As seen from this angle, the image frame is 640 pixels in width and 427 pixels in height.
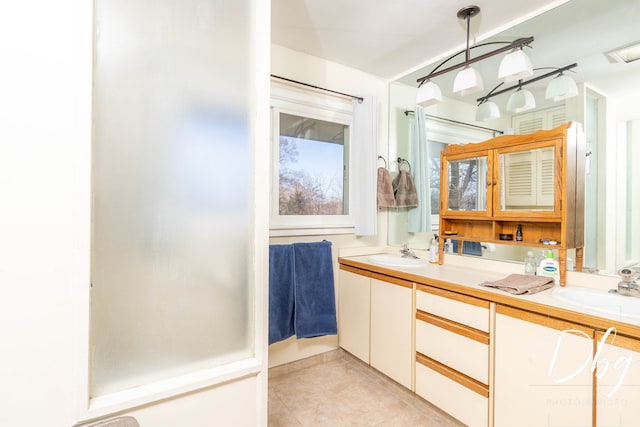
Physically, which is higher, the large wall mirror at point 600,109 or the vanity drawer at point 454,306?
the large wall mirror at point 600,109

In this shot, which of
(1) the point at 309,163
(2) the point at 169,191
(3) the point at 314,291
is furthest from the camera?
(1) the point at 309,163

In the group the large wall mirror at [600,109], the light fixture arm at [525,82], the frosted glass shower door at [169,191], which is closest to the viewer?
the frosted glass shower door at [169,191]

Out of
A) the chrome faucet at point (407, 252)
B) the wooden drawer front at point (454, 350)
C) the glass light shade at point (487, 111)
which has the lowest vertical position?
the wooden drawer front at point (454, 350)

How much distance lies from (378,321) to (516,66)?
6.02 feet

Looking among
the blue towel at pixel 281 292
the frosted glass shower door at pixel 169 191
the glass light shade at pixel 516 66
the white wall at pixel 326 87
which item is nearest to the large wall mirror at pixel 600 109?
the glass light shade at pixel 516 66

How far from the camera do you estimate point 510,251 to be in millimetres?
1912

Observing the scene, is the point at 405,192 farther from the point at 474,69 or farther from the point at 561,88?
the point at 561,88

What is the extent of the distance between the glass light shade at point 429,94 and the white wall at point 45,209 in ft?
6.74

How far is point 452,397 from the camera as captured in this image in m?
1.66

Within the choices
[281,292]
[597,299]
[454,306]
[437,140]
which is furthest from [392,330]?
[437,140]

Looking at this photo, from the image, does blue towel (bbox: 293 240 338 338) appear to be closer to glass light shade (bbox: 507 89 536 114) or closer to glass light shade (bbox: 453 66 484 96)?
glass light shade (bbox: 453 66 484 96)

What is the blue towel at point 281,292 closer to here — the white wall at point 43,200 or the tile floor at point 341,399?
the tile floor at point 341,399

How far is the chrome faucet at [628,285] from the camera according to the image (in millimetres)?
1371

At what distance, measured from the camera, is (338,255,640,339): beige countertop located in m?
1.15
